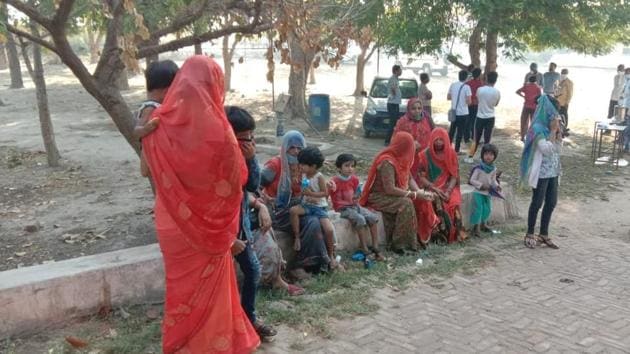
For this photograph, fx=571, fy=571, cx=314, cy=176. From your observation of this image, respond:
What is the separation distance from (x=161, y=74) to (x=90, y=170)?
6.17 metres

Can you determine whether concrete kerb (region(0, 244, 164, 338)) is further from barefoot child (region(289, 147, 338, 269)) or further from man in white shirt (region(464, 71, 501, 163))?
man in white shirt (region(464, 71, 501, 163))

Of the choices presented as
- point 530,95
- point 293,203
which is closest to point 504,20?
point 530,95

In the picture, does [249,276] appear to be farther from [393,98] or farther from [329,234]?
[393,98]

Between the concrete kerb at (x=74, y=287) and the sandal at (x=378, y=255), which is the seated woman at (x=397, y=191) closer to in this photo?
the sandal at (x=378, y=255)

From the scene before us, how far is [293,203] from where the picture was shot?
184 inches

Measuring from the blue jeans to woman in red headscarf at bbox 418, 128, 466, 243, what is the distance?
296 centimetres

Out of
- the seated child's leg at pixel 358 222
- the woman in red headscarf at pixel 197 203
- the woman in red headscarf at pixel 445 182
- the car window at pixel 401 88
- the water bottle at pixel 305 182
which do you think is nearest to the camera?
the woman in red headscarf at pixel 197 203

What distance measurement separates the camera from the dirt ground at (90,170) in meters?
5.34

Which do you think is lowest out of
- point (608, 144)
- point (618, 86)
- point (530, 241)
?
point (608, 144)

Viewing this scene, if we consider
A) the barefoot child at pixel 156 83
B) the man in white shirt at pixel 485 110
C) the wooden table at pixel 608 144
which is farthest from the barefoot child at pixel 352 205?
the wooden table at pixel 608 144

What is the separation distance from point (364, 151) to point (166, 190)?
905 cm

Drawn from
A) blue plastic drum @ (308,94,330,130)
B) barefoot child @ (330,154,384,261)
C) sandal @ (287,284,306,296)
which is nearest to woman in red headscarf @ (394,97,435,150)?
barefoot child @ (330,154,384,261)

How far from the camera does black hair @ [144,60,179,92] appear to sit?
10.6 feet

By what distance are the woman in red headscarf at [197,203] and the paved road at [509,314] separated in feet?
2.17
